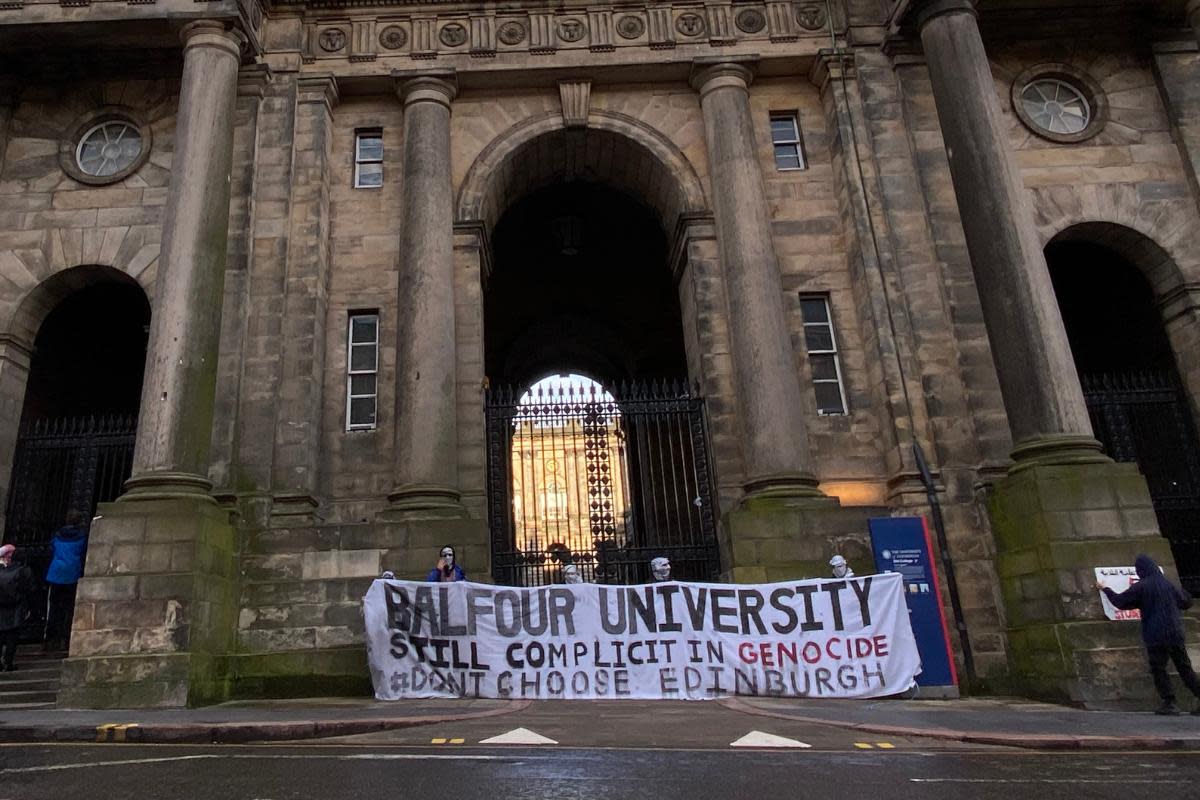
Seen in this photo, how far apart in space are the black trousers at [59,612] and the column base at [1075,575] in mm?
14877

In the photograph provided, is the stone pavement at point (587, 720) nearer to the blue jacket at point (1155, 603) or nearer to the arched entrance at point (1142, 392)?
the blue jacket at point (1155, 603)

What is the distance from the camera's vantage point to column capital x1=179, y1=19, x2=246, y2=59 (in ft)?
46.4

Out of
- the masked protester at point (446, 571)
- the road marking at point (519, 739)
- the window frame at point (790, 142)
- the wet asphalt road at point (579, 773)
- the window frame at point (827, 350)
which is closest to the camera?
the wet asphalt road at point (579, 773)

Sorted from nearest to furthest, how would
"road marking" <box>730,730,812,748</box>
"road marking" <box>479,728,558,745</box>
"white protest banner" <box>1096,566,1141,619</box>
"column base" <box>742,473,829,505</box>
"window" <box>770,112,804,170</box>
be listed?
"road marking" <box>730,730,812,748</box>
"road marking" <box>479,728,558,745</box>
"white protest banner" <box>1096,566,1141,619</box>
"column base" <box>742,473,829,505</box>
"window" <box>770,112,804,170</box>

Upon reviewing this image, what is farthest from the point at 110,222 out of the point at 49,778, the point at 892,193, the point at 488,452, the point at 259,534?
the point at 892,193

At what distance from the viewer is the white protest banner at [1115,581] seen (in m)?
10.7

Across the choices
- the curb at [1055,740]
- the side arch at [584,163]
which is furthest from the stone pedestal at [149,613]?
the curb at [1055,740]

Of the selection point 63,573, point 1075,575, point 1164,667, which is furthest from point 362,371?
point 1164,667

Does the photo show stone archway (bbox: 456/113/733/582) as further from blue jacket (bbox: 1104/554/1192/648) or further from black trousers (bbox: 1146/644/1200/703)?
black trousers (bbox: 1146/644/1200/703)

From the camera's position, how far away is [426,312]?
14148 millimetres

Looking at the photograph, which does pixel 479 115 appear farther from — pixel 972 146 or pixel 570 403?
pixel 972 146

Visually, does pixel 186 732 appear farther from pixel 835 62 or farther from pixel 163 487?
pixel 835 62

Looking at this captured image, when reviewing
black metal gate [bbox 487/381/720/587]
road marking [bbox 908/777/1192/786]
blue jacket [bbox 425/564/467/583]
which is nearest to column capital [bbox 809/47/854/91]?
black metal gate [bbox 487/381/720/587]

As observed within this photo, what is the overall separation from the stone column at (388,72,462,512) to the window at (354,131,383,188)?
36.2 inches
